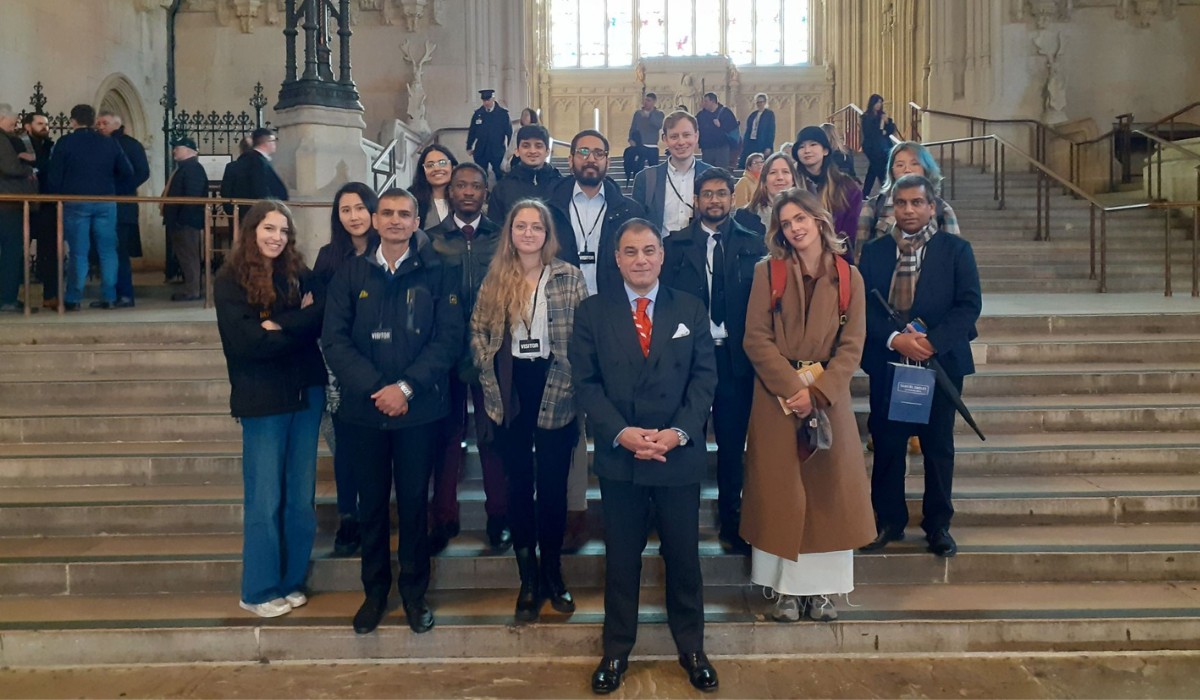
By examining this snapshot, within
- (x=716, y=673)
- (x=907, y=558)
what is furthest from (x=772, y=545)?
(x=907, y=558)

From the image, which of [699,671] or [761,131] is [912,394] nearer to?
[699,671]

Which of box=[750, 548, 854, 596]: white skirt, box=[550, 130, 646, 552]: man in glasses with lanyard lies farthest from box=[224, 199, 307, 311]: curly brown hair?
box=[750, 548, 854, 596]: white skirt

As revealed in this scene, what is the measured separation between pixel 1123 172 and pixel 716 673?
13.4 metres

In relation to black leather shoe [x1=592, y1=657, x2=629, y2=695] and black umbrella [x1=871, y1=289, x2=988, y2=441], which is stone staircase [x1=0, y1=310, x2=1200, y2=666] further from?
black umbrella [x1=871, y1=289, x2=988, y2=441]

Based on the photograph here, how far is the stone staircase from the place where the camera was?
3887 mm

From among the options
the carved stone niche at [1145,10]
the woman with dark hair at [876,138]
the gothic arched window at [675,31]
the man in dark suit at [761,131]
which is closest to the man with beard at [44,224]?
the woman with dark hair at [876,138]

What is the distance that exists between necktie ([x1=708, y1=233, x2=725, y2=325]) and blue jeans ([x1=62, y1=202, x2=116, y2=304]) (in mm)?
6332

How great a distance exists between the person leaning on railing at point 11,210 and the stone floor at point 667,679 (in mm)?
5138

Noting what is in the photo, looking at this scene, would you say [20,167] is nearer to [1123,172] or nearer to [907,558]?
[907,558]

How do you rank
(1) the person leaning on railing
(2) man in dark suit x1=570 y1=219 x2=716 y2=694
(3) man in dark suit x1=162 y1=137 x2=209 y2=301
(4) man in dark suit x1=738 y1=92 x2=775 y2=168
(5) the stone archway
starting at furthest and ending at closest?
(5) the stone archway < (4) man in dark suit x1=738 y1=92 x2=775 y2=168 < (3) man in dark suit x1=162 y1=137 x2=209 y2=301 < (1) the person leaning on railing < (2) man in dark suit x1=570 y1=219 x2=716 y2=694

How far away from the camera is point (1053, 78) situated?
16.5 meters

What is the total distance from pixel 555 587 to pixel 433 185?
7.35 feet

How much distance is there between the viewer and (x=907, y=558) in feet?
14.2

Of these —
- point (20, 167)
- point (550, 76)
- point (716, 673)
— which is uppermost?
point (550, 76)
